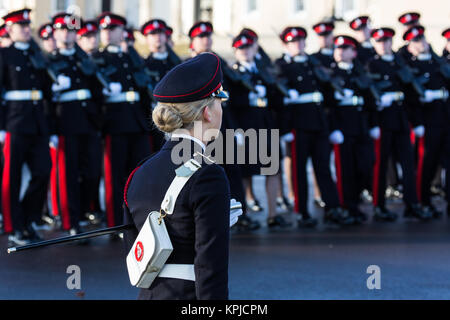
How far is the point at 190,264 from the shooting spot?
277 cm

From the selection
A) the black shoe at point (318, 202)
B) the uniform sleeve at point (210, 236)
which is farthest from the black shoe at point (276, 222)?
the uniform sleeve at point (210, 236)

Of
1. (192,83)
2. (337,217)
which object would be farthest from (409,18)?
(192,83)

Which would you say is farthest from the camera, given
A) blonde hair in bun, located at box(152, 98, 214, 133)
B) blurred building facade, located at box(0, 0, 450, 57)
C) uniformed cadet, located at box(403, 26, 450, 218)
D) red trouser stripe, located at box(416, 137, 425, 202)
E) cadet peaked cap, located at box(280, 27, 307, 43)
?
blurred building facade, located at box(0, 0, 450, 57)

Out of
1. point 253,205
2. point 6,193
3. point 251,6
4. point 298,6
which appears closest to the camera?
point 6,193

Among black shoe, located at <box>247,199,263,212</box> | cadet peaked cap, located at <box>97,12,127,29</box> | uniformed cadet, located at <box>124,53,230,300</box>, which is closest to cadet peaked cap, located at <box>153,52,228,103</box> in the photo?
uniformed cadet, located at <box>124,53,230,300</box>

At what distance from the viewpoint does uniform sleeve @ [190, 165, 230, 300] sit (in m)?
2.68

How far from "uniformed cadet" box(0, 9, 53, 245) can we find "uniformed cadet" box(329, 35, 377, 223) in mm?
2983

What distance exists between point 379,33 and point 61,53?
3335 mm

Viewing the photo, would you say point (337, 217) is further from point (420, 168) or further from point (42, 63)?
point (42, 63)

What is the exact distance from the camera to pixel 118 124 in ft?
24.9

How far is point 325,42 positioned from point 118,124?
294 cm

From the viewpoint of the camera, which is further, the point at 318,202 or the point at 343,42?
the point at 318,202

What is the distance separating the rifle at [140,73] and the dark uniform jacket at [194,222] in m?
4.86

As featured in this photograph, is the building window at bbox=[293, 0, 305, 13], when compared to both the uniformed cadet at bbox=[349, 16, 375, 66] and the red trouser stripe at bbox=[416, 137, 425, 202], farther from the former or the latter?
the red trouser stripe at bbox=[416, 137, 425, 202]
